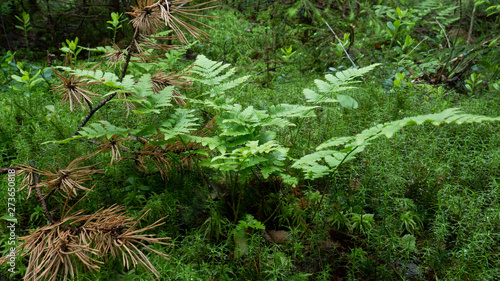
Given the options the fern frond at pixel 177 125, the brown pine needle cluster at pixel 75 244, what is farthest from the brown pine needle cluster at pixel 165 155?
the brown pine needle cluster at pixel 75 244

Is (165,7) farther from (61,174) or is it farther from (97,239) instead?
(97,239)

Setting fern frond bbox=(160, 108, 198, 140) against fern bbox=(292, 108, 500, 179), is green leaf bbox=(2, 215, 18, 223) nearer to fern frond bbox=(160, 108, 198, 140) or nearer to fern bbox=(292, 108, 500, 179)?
fern frond bbox=(160, 108, 198, 140)

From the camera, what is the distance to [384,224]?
7.13 feet

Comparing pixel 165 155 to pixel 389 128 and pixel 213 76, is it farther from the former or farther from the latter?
pixel 389 128

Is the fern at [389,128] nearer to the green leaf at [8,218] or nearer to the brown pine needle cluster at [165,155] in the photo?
the brown pine needle cluster at [165,155]

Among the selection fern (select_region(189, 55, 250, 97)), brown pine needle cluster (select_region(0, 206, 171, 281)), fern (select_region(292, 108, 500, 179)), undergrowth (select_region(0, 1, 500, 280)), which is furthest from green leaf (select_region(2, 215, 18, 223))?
fern (select_region(292, 108, 500, 179))

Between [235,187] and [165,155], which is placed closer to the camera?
[235,187]

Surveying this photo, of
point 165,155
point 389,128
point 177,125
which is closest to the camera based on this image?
point 389,128

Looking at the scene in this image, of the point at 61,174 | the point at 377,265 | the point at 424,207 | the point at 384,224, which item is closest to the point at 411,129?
the point at 424,207

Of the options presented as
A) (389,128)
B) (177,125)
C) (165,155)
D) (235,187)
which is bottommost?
(235,187)

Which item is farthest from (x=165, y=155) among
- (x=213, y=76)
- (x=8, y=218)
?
(x=8, y=218)

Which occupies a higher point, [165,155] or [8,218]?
[165,155]

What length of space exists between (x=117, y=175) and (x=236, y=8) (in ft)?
20.4

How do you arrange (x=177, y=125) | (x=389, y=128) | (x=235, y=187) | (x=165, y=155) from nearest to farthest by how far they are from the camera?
1. (x=389, y=128)
2. (x=177, y=125)
3. (x=235, y=187)
4. (x=165, y=155)
